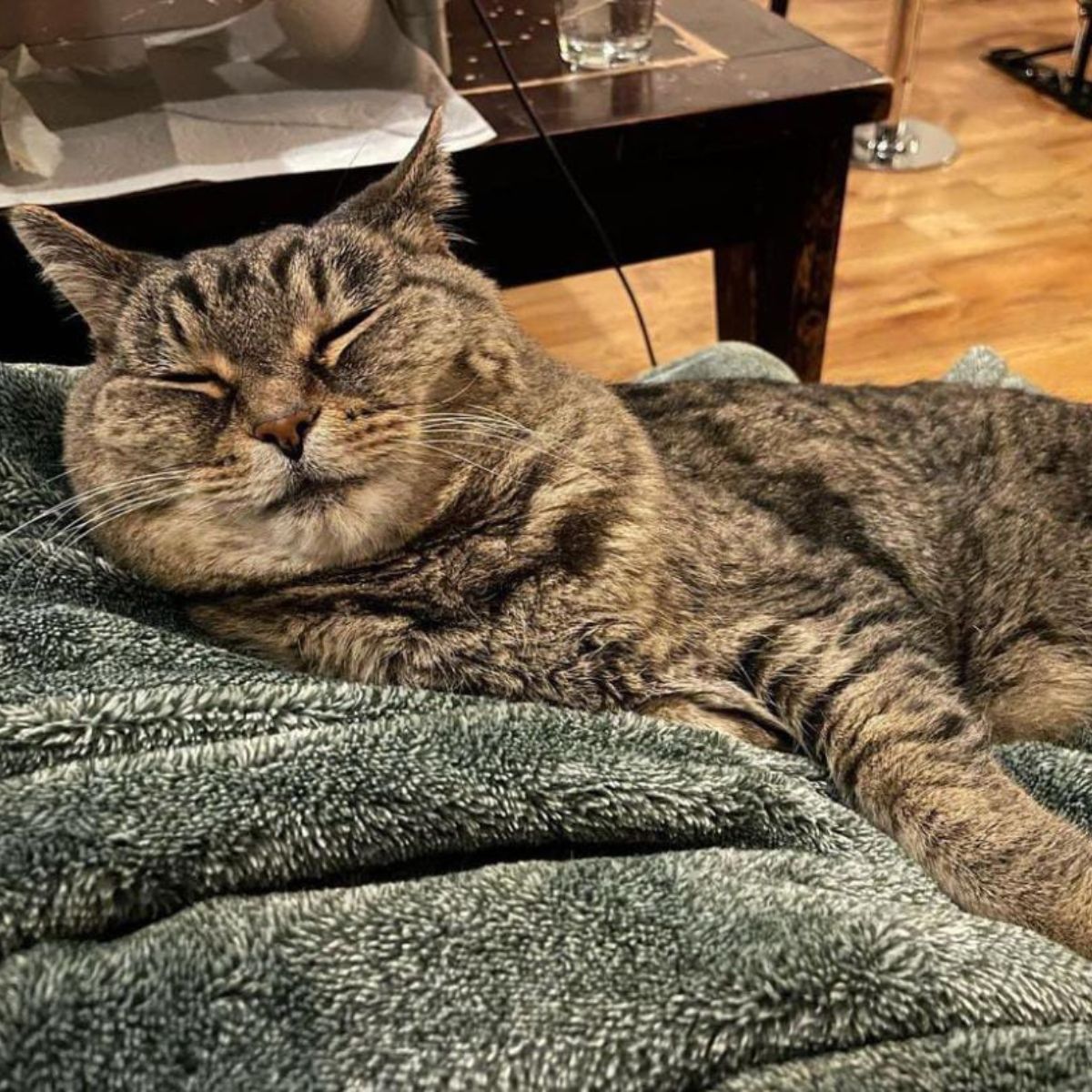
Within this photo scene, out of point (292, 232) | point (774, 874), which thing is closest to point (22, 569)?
point (292, 232)

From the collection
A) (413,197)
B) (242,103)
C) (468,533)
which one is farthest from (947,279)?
(468,533)

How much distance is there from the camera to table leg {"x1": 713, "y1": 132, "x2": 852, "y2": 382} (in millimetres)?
1720

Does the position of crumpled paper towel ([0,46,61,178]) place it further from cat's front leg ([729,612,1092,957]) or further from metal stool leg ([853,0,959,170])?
metal stool leg ([853,0,959,170])

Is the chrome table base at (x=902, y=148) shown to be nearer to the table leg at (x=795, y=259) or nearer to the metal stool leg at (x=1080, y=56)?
the metal stool leg at (x=1080, y=56)

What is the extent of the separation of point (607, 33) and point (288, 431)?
47.7 inches

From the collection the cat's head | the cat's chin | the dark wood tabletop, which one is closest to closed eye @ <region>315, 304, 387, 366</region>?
the cat's head

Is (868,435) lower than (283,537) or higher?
lower

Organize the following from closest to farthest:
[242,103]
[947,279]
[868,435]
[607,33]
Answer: [868,435] < [242,103] < [607,33] < [947,279]

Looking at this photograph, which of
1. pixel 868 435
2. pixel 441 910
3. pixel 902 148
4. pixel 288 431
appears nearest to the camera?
pixel 441 910

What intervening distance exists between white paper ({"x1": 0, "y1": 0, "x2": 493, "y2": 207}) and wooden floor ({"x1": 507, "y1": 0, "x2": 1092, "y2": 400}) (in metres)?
0.57

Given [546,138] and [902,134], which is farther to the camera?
[902,134]

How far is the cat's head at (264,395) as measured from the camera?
2.83 feet

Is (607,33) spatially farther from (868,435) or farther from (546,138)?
(868,435)

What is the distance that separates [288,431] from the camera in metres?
0.85
